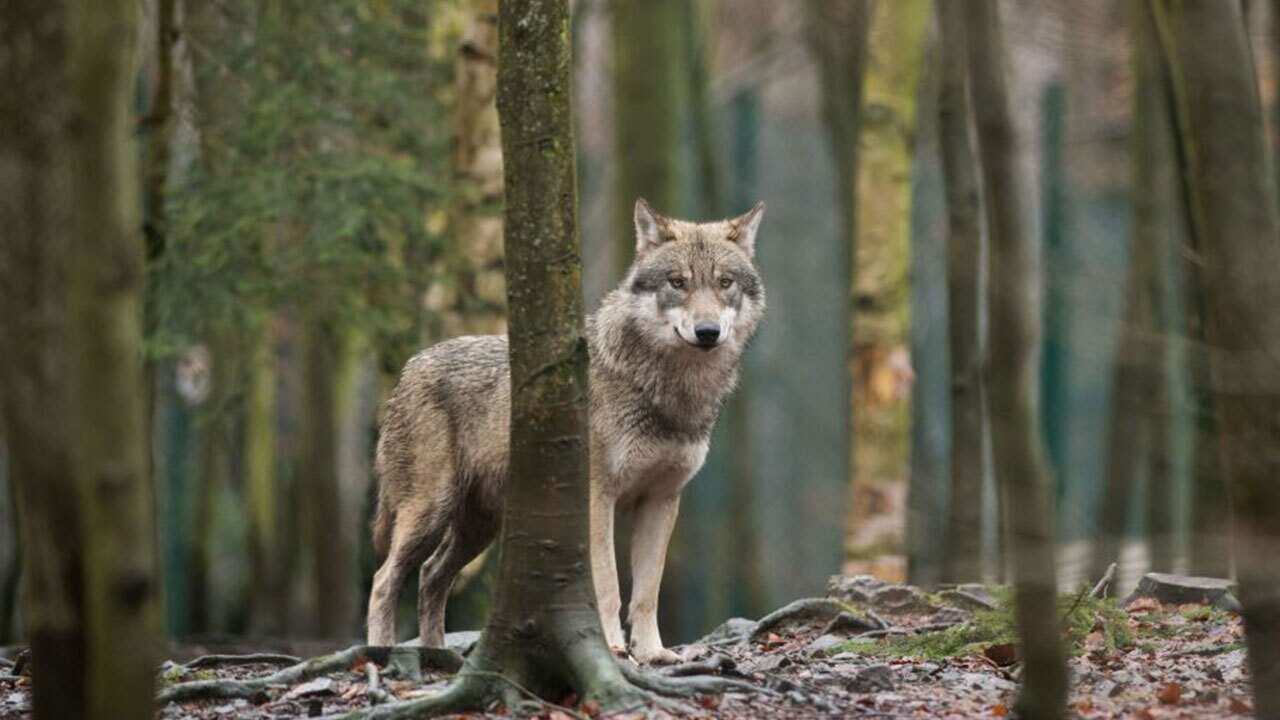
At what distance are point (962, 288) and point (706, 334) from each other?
10.9 ft

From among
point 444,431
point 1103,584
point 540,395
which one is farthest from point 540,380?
point 1103,584

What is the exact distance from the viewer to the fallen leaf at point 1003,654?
6402 mm

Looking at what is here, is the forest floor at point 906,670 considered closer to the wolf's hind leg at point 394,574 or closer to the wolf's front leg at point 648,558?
the wolf's front leg at point 648,558

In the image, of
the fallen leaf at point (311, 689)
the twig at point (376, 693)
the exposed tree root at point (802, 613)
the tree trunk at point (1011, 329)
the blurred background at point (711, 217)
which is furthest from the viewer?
the blurred background at point (711, 217)

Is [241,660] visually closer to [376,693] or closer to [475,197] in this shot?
[376,693]

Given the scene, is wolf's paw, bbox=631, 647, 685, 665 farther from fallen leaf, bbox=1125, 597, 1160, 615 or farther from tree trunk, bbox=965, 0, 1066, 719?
tree trunk, bbox=965, 0, 1066, 719

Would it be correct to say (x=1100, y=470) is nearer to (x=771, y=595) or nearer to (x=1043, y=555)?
(x=771, y=595)

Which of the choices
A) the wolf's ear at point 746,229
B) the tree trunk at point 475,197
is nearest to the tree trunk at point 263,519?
the tree trunk at point 475,197

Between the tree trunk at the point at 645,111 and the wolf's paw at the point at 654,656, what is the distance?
3.81 meters

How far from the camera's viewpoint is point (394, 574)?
7.70m

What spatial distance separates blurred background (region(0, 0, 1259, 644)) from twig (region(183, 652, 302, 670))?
12.4 ft

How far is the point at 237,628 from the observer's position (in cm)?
1772

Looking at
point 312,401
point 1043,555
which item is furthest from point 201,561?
point 1043,555

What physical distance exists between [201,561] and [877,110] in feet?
29.9
